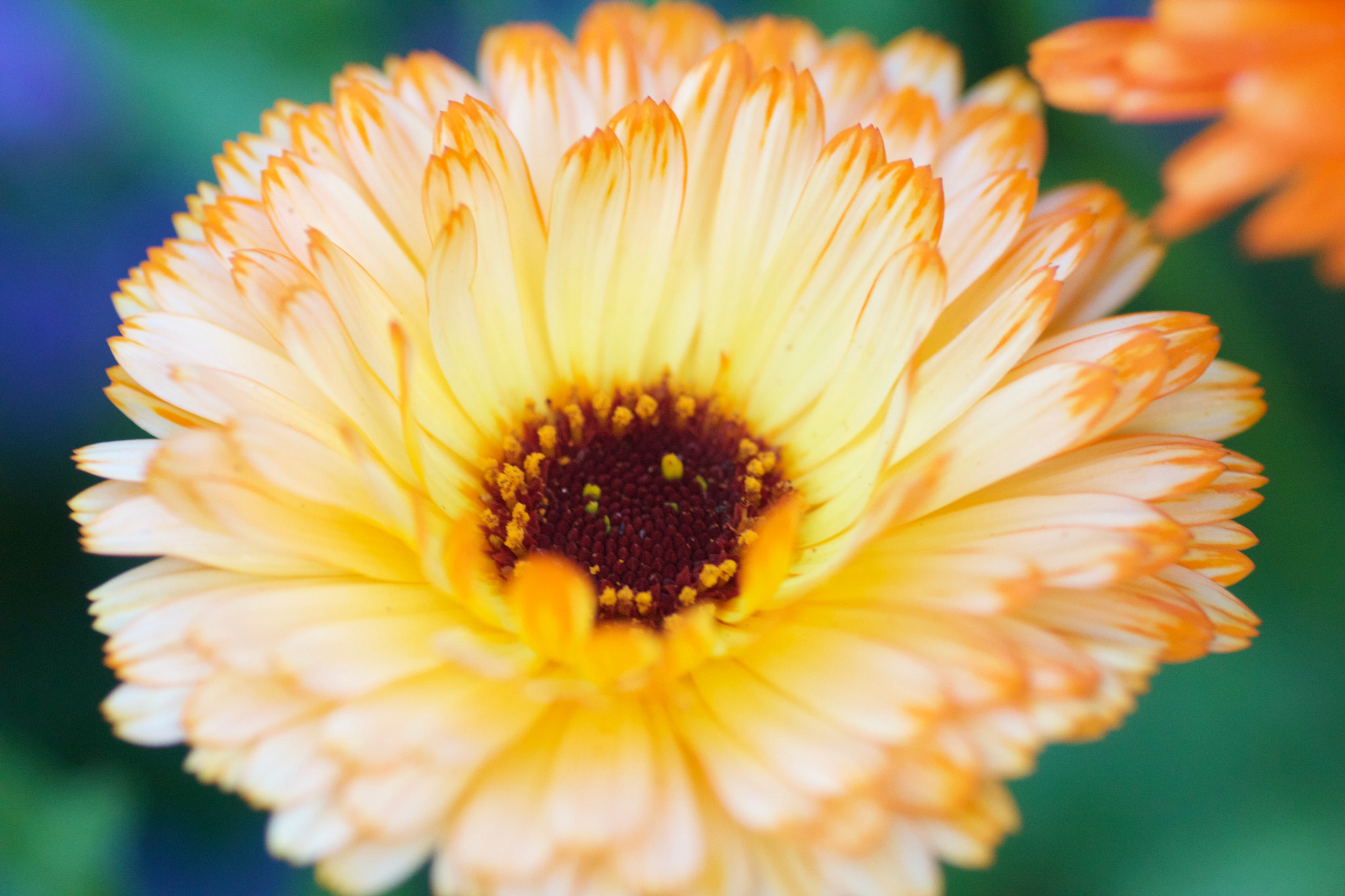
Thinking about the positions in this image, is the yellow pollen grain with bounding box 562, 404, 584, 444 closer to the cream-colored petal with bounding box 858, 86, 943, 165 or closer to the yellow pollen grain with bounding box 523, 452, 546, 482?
the yellow pollen grain with bounding box 523, 452, 546, 482

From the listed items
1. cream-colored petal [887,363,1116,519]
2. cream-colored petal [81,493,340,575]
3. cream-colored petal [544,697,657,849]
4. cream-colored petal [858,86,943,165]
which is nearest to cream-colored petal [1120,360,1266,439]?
cream-colored petal [887,363,1116,519]

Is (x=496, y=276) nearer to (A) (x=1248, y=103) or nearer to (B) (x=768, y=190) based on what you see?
(B) (x=768, y=190)

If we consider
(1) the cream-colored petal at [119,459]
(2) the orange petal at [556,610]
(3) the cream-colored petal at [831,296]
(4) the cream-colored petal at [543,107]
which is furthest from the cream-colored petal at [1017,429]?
(1) the cream-colored petal at [119,459]

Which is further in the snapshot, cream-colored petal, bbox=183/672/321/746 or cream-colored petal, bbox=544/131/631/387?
cream-colored petal, bbox=544/131/631/387

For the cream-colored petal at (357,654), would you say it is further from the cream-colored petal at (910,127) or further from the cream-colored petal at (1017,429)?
the cream-colored petal at (910,127)

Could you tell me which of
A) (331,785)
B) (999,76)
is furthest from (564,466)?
(999,76)

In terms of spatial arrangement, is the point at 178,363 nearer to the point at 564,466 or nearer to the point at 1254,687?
the point at 564,466

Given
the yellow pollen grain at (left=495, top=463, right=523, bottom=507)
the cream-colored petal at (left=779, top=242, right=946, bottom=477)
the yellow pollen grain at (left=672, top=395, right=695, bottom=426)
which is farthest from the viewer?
the yellow pollen grain at (left=672, top=395, right=695, bottom=426)
